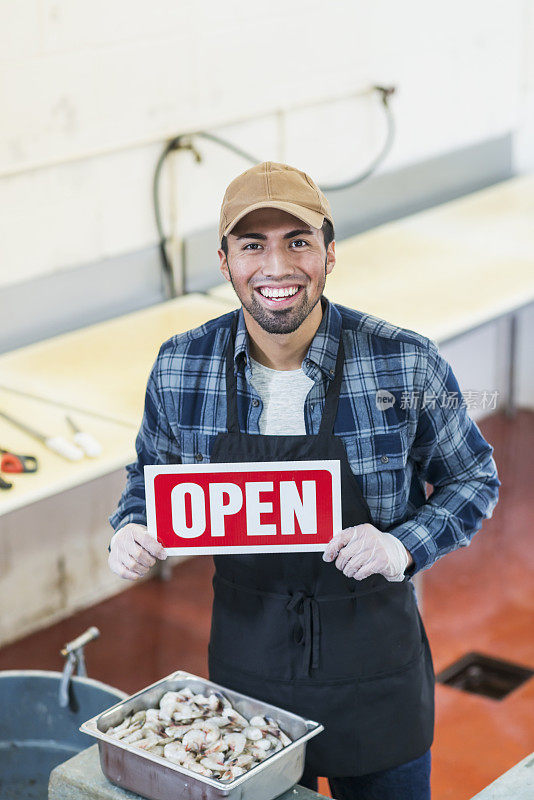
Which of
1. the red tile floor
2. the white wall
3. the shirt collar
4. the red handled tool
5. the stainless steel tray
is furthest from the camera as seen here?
the white wall

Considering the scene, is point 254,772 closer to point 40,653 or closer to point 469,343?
point 40,653

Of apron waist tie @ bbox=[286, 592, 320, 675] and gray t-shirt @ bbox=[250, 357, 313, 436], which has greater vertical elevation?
gray t-shirt @ bbox=[250, 357, 313, 436]

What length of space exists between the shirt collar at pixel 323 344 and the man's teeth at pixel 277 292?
103mm

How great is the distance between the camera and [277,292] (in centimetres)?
177

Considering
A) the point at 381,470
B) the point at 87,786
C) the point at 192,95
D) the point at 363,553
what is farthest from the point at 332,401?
the point at 192,95

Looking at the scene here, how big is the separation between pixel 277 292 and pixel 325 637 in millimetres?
538

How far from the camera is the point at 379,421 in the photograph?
6.02 feet

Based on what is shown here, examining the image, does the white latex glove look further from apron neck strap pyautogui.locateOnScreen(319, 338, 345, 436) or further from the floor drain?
the floor drain

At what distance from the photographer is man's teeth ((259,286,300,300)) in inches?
69.6

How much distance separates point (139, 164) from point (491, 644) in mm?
1772

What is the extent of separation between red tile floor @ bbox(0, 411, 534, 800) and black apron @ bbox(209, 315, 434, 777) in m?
1.04

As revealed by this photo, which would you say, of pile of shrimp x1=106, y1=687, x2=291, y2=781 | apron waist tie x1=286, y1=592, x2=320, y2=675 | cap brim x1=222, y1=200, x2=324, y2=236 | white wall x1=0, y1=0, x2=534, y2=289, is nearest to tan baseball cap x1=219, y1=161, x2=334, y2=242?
cap brim x1=222, y1=200, x2=324, y2=236

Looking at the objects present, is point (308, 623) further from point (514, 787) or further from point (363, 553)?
point (514, 787)

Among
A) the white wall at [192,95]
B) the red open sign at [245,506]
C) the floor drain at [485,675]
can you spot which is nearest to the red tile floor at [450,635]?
the floor drain at [485,675]
